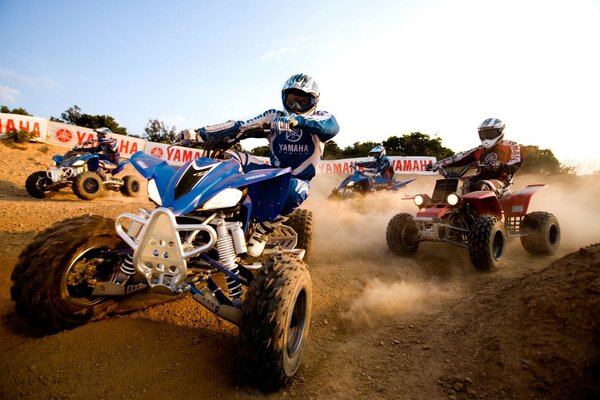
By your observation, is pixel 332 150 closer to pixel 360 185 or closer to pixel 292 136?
pixel 360 185

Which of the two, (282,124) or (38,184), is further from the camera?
(38,184)

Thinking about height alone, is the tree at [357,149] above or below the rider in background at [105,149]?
A: above

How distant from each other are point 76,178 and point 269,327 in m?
10.8

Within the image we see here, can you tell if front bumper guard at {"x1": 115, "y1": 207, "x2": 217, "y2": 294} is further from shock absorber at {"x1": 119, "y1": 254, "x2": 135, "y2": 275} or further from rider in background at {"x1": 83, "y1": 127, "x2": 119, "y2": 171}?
rider in background at {"x1": 83, "y1": 127, "x2": 119, "y2": 171}

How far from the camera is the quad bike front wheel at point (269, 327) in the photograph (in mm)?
2043

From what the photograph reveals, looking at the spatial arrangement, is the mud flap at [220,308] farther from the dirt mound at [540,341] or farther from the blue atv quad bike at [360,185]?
the blue atv quad bike at [360,185]

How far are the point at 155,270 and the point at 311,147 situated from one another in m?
2.71

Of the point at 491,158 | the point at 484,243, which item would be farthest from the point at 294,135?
the point at 491,158

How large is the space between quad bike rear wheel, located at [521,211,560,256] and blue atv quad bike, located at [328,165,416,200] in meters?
6.73

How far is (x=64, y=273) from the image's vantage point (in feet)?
8.21

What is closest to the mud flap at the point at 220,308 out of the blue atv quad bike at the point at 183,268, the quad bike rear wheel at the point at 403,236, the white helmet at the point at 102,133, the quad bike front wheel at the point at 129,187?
the blue atv quad bike at the point at 183,268

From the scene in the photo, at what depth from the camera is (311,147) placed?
435 cm

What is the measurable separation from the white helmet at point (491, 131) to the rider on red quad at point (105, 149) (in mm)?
11864

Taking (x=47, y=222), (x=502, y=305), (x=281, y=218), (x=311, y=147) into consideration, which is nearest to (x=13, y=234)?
(x=47, y=222)
